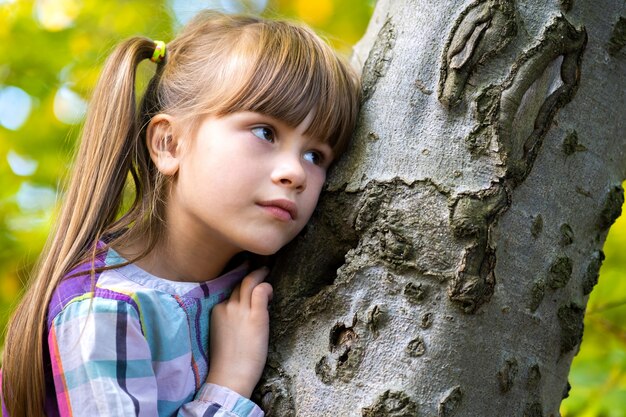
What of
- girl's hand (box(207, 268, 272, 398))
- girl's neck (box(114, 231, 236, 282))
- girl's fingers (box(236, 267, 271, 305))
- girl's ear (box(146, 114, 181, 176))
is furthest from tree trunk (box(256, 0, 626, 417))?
girl's ear (box(146, 114, 181, 176))

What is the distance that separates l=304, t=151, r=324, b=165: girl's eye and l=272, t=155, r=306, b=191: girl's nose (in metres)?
0.06

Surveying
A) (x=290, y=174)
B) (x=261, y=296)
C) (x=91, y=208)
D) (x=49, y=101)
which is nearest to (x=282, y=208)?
(x=290, y=174)

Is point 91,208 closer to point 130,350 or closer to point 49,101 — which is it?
point 130,350

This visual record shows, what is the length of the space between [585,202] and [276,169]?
608mm

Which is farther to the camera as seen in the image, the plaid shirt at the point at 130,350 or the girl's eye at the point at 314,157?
the girl's eye at the point at 314,157

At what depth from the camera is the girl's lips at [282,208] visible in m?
1.48

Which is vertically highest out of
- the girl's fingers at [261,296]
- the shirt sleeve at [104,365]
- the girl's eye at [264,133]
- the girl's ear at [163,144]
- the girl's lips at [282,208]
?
the girl's eye at [264,133]

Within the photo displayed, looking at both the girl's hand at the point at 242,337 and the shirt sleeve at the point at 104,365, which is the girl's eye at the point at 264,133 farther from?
the shirt sleeve at the point at 104,365

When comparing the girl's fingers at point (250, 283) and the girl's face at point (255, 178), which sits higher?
the girl's face at point (255, 178)

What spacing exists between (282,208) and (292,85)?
0.27 meters

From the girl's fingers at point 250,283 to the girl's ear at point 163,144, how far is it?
290 millimetres

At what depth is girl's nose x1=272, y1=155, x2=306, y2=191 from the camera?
1.47 metres

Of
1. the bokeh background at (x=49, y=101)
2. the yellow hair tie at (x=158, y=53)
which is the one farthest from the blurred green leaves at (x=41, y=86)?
the yellow hair tie at (x=158, y=53)

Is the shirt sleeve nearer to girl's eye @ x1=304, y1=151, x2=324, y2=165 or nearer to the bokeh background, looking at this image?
girl's eye @ x1=304, y1=151, x2=324, y2=165
